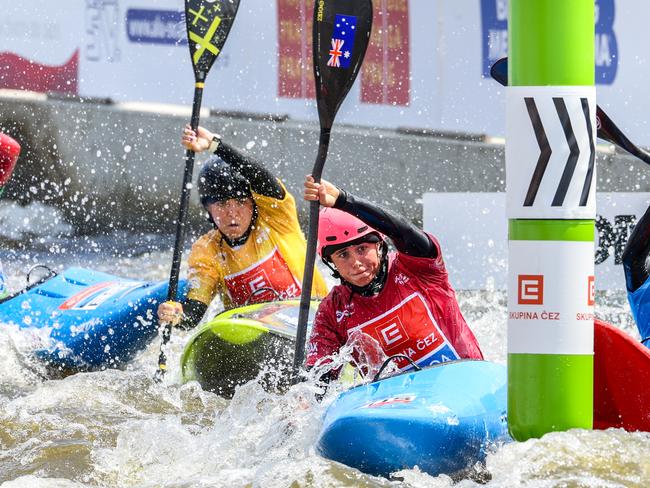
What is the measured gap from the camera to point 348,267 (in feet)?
15.1

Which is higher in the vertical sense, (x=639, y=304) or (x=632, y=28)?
(x=632, y=28)

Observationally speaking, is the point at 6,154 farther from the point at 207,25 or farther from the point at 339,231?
the point at 339,231

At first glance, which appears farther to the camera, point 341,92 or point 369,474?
point 341,92

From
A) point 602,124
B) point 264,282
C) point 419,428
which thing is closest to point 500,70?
point 602,124

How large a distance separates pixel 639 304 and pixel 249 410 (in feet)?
5.79

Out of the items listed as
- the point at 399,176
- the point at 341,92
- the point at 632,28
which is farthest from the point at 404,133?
the point at 341,92

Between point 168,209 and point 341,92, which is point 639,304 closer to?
point 341,92

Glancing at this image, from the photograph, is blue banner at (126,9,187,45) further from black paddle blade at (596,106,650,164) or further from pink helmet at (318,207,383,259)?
black paddle blade at (596,106,650,164)

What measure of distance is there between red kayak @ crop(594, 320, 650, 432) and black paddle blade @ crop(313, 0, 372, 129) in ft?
4.98

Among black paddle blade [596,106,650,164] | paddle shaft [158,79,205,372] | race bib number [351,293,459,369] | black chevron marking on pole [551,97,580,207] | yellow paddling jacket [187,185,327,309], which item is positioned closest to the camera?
black chevron marking on pole [551,97,580,207]

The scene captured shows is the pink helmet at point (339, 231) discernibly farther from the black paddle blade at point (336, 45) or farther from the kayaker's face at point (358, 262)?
the black paddle blade at point (336, 45)

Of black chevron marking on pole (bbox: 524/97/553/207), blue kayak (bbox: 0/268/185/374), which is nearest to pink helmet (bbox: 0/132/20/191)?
blue kayak (bbox: 0/268/185/374)

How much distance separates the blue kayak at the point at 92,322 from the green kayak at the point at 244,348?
89 cm

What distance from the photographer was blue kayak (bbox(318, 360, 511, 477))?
3600 mm
